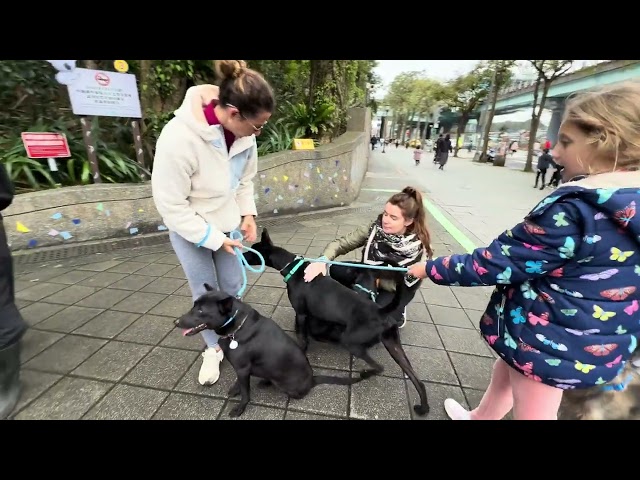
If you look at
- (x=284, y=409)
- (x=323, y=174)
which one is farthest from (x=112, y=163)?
(x=284, y=409)

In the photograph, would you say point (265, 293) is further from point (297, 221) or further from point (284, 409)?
point (297, 221)

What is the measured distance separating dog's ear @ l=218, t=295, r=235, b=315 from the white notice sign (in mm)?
4224

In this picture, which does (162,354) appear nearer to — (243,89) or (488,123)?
(243,89)

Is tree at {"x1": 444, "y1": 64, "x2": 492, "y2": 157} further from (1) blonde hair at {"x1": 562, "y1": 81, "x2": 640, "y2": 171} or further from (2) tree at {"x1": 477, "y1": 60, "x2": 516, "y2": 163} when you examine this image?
(1) blonde hair at {"x1": 562, "y1": 81, "x2": 640, "y2": 171}

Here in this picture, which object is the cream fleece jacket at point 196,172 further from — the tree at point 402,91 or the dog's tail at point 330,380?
the tree at point 402,91

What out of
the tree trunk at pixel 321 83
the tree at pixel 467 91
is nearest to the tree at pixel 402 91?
the tree at pixel 467 91

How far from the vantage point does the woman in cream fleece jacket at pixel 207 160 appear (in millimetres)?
1666

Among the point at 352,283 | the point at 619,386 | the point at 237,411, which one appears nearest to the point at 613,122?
the point at 619,386

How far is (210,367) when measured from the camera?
7.59 ft

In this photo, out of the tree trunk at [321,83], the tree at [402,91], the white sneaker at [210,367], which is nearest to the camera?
the white sneaker at [210,367]

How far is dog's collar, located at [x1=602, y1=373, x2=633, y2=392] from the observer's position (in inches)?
57.9

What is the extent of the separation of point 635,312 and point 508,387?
0.77 metres

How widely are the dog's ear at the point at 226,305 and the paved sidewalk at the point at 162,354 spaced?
2.26ft

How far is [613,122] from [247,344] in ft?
6.72
